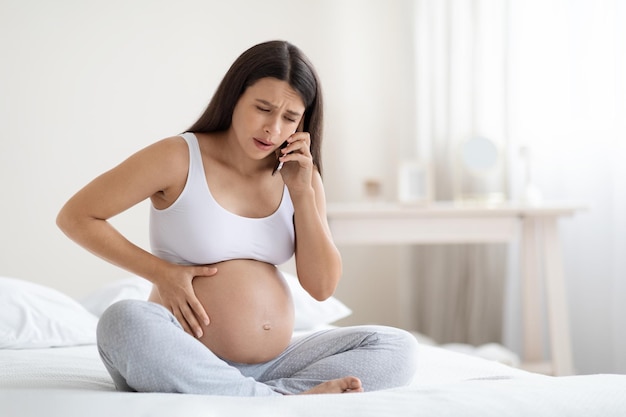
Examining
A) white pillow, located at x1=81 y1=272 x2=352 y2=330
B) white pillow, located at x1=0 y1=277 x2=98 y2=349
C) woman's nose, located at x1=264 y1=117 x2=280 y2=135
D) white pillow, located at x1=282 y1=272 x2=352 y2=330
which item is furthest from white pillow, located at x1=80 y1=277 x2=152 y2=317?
woman's nose, located at x1=264 y1=117 x2=280 y2=135

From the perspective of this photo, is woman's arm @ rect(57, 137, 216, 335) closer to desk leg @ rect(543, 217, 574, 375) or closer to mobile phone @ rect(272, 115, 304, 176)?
mobile phone @ rect(272, 115, 304, 176)

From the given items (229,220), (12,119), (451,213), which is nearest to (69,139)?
(12,119)

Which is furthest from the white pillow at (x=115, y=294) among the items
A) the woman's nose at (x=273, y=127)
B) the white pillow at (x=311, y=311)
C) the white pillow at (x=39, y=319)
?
the woman's nose at (x=273, y=127)

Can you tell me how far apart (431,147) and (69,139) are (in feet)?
4.70

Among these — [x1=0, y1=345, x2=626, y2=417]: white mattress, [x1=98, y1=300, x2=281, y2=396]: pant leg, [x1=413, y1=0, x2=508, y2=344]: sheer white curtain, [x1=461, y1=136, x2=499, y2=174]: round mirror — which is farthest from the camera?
[x1=413, y1=0, x2=508, y2=344]: sheer white curtain

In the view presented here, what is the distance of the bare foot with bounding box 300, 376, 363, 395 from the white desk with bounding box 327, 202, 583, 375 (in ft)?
5.28

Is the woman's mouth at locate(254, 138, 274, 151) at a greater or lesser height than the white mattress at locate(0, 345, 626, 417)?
greater

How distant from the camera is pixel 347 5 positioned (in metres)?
3.43

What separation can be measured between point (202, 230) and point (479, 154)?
194 centimetres

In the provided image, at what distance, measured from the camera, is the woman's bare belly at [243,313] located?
4.62 ft

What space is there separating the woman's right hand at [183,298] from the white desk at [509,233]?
1.48 m

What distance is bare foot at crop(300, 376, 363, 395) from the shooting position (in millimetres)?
1246

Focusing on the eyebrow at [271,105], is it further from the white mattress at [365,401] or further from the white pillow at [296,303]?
the white pillow at [296,303]

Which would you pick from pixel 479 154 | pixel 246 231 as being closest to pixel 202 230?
pixel 246 231
